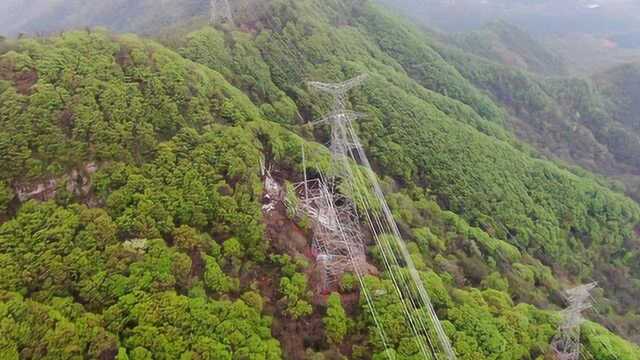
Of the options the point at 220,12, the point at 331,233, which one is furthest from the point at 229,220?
the point at 220,12

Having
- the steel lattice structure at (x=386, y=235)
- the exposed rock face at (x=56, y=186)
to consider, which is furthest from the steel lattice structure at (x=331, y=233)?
the exposed rock face at (x=56, y=186)

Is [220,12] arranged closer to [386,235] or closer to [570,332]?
[386,235]

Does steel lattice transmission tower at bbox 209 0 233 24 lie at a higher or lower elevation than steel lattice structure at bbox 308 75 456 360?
higher

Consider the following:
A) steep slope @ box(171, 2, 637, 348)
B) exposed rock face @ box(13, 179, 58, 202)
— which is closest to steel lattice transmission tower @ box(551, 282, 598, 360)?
steep slope @ box(171, 2, 637, 348)

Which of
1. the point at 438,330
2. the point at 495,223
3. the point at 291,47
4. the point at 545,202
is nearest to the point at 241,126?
the point at 438,330

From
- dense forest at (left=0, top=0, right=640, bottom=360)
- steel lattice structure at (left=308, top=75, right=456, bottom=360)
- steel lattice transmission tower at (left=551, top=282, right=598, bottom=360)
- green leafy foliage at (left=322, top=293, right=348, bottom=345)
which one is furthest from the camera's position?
steel lattice transmission tower at (left=551, top=282, right=598, bottom=360)

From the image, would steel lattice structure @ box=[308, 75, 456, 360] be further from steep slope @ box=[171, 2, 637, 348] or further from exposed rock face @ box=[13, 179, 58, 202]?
exposed rock face @ box=[13, 179, 58, 202]

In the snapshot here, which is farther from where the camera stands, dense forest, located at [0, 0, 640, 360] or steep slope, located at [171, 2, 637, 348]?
steep slope, located at [171, 2, 637, 348]

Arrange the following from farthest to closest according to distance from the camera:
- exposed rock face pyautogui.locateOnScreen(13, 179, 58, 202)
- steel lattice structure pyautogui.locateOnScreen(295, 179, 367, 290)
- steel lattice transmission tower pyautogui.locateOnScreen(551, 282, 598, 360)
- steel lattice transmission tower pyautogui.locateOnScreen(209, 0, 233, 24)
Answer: steel lattice transmission tower pyautogui.locateOnScreen(209, 0, 233, 24)
steel lattice structure pyautogui.locateOnScreen(295, 179, 367, 290)
steel lattice transmission tower pyautogui.locateOnScreen(551, 282, 598, 360)
exposed rock face pyautogui.locateOnScreen(13, 179, 58, 202)
